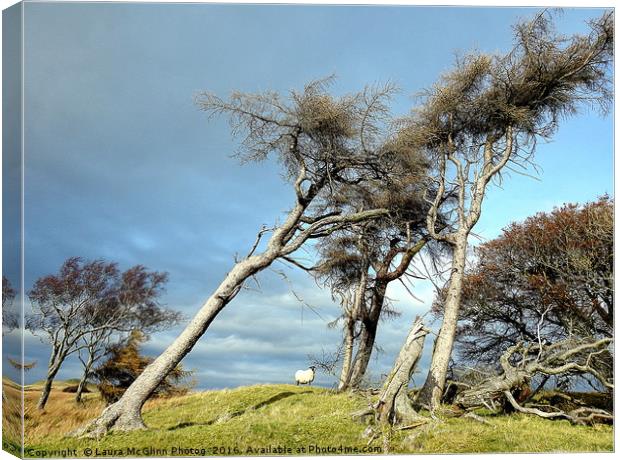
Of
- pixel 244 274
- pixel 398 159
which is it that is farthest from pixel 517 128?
pixel 244 274

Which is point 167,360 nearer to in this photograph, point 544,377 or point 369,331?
point 369,331

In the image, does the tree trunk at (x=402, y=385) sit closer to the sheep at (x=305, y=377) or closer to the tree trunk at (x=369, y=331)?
the tree trunk at (x=369, y=331)

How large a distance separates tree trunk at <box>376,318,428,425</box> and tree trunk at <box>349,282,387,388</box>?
9.38 feet

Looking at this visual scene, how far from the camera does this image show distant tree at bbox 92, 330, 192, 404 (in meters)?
10.9

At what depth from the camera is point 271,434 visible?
9062mm

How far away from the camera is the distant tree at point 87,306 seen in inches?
399

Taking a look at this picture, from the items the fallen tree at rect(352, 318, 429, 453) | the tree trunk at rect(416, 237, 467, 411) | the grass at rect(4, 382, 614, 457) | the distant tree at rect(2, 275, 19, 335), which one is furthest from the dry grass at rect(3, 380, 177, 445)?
the tree trunk at rect(416, 237, 467, 411)

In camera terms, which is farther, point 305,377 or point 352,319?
point 305,377

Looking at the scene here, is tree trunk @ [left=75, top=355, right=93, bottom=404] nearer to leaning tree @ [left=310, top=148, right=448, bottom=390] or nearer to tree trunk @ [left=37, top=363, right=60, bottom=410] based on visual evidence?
tree trunk @ [left=37, top=363, right=60, bottom=410]

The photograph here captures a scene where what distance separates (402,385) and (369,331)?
3823 mm

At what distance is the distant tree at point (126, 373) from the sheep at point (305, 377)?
3274 millimetres

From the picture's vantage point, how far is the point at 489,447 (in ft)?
30.1

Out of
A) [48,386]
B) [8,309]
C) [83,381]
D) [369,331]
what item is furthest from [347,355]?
[8,309]

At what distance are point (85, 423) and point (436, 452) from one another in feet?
16.7
